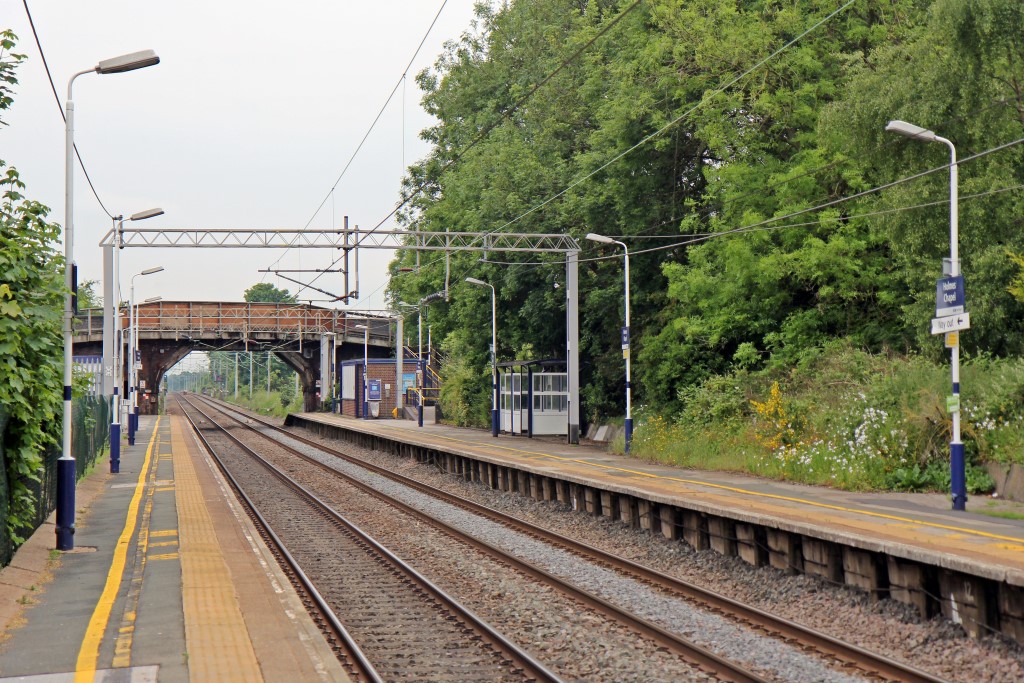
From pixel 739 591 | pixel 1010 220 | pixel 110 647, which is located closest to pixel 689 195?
pixel 1010 220

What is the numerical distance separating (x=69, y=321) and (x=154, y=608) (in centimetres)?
522

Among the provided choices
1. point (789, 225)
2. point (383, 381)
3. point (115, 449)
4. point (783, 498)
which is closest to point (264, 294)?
point (383, 381)

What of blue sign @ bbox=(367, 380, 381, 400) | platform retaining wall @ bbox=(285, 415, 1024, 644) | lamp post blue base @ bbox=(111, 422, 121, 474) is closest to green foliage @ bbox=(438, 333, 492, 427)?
blue sign @ bbox=(367, 380, 381, 400)

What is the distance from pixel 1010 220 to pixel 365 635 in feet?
52.8

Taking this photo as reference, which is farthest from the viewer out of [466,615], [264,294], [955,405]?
[264,294]

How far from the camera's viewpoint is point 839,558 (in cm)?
1223

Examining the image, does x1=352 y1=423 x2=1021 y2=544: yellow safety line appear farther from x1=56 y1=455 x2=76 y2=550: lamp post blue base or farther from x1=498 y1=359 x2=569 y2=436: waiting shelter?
x1=56 y1=455 x2=76 y2=550: lamp post blue base

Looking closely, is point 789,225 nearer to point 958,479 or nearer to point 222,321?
point 958,479

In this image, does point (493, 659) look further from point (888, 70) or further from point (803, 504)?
point (888, 70)

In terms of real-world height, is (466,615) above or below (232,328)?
below

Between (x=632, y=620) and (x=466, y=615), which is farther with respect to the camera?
(x=466, y=615)

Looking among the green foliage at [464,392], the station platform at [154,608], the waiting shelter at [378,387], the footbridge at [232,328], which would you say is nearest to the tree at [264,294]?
the footbridge at [232,328]

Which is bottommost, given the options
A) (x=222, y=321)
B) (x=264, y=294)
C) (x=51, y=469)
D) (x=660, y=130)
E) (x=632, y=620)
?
(x=632, y=620)

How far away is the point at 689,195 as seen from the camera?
3169cm
